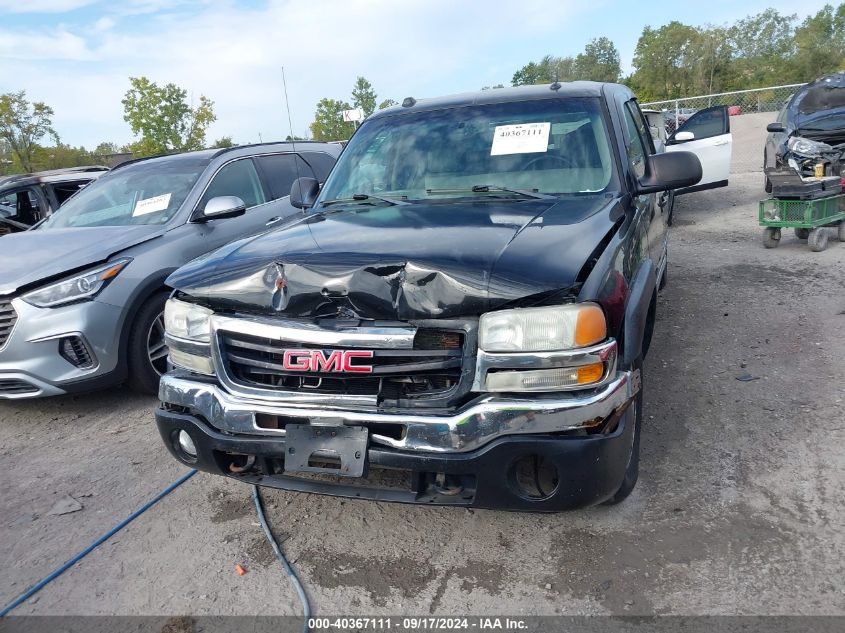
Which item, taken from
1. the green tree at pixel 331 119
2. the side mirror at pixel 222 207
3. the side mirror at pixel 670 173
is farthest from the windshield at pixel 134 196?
the green tree at pixel 331 119

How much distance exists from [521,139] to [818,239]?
562cm

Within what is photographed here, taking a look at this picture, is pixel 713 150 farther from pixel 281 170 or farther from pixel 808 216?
pixel 281 170

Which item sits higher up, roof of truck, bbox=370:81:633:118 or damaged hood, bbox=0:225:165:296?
roof of truck, bbox=370:81:633:118

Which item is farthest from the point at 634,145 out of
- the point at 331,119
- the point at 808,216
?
the point at 331,119

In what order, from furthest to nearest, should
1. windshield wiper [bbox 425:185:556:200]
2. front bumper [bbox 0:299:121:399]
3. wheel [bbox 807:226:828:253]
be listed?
wheel [bbox 807:226:828:253] → front bumper [bbox 0:299:121:399] → windshield wiper [bbox 425:185:556:200]

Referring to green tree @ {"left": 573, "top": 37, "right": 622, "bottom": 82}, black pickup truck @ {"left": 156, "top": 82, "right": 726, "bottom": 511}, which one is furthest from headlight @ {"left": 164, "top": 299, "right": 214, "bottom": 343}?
green tree @ {"left": 573, "top": 37, "right": 622, "bottom": 82}

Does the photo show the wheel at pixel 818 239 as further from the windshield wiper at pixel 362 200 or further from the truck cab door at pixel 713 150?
the windshield wiper at pixel 362 200

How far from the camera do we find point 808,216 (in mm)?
7215

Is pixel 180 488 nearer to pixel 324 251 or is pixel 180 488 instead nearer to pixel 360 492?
pixel 360 492

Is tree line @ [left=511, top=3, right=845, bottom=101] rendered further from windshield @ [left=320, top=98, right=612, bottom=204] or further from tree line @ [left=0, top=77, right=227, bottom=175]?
windshield @ [left=320, top=98, right=612, bottom=204]

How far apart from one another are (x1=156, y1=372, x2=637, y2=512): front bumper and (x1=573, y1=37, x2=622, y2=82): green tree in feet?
309

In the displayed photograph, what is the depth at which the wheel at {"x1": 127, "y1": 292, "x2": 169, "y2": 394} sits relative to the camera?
14.6ft

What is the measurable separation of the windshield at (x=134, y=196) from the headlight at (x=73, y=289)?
0.80 m

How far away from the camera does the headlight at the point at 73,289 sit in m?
4.15
